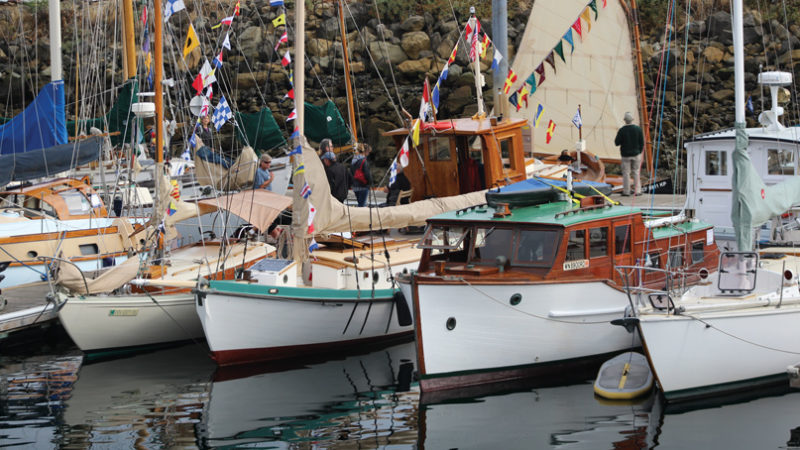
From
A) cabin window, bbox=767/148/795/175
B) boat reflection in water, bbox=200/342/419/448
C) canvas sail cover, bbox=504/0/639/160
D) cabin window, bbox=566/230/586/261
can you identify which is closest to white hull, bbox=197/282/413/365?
boat reflection in water, bbox=200/342/419/448

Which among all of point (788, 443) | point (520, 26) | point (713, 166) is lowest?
point (788, 443)

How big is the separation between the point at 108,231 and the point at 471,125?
7890 mm

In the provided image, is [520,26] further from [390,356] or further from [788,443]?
[788,443]

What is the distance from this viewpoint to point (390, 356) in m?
16.6

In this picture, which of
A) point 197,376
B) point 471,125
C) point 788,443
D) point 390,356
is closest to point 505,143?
point 471,125

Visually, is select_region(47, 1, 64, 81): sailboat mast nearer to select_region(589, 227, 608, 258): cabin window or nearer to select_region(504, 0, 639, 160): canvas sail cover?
select_region(504, 0, 639, 160): canvas sail cover

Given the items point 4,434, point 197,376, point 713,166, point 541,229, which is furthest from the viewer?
point 713,166

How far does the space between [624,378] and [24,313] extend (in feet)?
34.2

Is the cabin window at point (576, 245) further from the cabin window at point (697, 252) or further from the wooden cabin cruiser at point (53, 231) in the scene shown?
the wooden cabin cruiser at point (53, 231)

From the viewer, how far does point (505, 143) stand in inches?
782

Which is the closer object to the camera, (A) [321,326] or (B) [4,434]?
(B) [4,434]

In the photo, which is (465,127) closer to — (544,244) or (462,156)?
(462,156)

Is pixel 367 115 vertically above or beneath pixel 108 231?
above

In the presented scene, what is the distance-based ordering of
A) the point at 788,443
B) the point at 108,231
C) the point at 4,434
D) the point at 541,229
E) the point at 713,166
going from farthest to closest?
the point at 108,231
the point at 713,166
the point at 541,229
the point at 4,434
the point at 788,443
